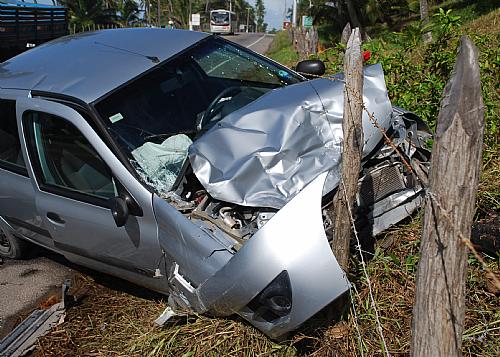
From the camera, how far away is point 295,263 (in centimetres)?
253

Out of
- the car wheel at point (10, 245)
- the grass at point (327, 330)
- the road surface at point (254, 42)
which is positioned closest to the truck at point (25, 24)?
the car wheel at point (10, 245)

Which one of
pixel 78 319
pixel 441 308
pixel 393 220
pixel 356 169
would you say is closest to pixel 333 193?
pixel 356 169

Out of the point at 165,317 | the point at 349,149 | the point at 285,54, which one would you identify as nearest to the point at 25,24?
the point at 285,54

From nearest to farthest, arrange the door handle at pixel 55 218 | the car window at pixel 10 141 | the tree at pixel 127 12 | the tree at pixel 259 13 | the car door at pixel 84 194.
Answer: the car door at pixel 84 194 → the door handle at pixel 55 218 → the car window at pixel 10 141 → the tree at pixel 127 12 → the tree at pixel 259 13

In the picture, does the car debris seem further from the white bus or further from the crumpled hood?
the white bus

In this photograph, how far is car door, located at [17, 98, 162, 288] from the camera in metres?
3.22

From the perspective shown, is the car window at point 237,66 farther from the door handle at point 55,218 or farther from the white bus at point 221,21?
the white bus at point 221,21

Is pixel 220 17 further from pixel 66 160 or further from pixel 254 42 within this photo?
pixel 66 160

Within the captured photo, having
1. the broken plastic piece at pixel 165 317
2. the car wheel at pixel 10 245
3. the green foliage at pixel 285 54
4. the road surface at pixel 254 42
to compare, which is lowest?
the road surface at pixel 254 42

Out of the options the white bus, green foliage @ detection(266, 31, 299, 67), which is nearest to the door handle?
green foliage @ detection(266, 31, 299, 67)

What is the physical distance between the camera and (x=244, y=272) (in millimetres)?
2627

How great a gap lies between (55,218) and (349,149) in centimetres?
209

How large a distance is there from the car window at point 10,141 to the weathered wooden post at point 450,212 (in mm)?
2933

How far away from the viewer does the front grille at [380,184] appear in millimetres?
3283
